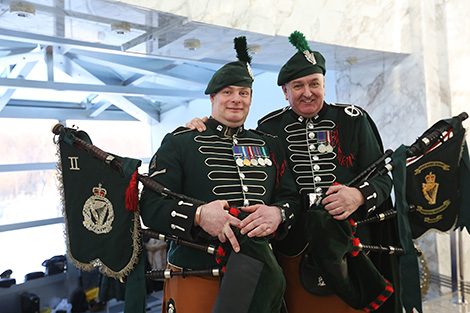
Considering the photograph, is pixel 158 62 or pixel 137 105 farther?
pixel 137 105

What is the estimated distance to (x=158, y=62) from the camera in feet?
A: 17.8

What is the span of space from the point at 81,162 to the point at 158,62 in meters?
3.75

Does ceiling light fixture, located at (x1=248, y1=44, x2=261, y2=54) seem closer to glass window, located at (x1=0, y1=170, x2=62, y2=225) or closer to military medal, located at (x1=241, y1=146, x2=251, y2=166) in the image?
military medal, located at (x1=241, y1=146, x2=251, y2=166)

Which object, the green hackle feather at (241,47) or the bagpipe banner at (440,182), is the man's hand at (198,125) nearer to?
the green hackle feather at (241,47)

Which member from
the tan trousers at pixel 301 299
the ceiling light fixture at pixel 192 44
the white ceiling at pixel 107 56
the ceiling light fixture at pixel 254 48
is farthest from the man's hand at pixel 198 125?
the ceiling light fixture at pixel 254 48

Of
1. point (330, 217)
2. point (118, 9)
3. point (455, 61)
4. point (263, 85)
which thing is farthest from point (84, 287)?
point (455, 61)

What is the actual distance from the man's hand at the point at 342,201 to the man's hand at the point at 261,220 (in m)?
0.24

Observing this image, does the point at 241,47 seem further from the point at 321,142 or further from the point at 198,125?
the point at 321,142

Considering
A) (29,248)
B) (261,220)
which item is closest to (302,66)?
(261,220)

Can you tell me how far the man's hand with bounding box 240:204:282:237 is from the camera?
170 centimetres

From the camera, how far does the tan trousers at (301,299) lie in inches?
82.3

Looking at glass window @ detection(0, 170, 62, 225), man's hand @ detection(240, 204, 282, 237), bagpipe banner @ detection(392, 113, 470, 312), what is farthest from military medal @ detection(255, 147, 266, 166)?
glass window @ detection(0, 170, 62, 225)

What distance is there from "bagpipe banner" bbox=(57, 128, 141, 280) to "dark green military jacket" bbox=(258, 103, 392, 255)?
72 cm

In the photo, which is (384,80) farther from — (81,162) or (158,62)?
(81,162)
